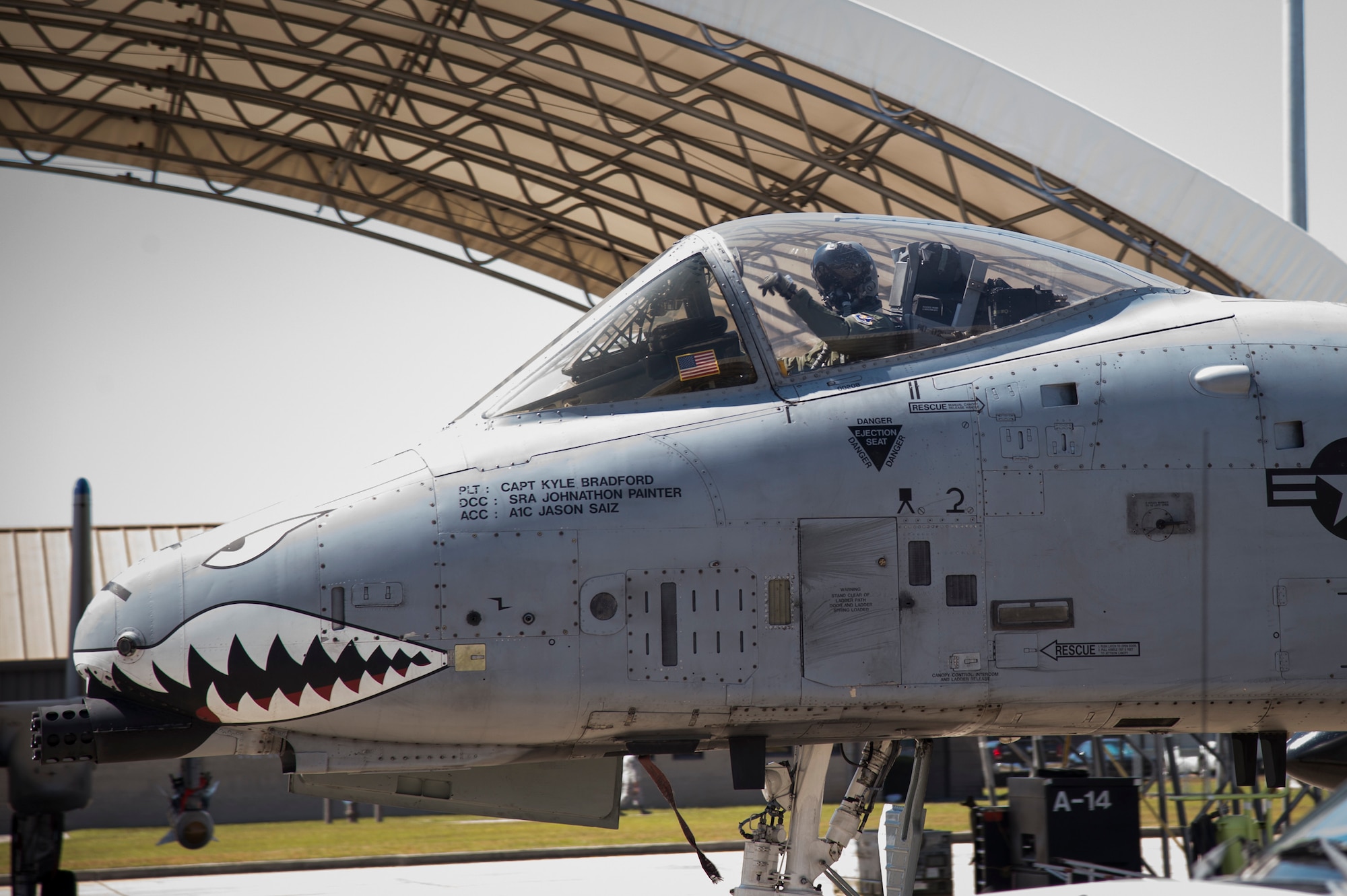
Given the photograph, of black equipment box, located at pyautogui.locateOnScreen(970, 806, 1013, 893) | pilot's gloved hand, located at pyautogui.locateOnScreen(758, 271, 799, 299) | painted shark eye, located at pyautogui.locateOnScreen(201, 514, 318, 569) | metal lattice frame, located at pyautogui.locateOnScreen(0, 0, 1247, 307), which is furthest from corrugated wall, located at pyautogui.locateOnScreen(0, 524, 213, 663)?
pilot's gloved hand, located at pyautogui.locateOnScreen(758, 271, 799, 299)

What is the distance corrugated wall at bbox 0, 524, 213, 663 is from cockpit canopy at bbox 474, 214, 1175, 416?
2137 centimetres

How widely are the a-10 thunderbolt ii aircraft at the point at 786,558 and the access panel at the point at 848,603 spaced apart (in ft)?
0.05

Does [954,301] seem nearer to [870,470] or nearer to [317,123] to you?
[870,470]

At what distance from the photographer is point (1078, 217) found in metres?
17.9

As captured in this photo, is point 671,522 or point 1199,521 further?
point 1199,521

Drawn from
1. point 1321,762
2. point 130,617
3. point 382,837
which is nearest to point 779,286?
point 130,617

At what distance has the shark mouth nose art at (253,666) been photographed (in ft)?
17.5

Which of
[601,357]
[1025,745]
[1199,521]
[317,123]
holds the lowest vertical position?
[1025,745]

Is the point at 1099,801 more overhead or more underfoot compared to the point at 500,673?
more underfoot

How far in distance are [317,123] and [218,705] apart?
21328 mm

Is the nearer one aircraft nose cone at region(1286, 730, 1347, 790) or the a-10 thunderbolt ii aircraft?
the a-10 thunderbolt ii aircraft

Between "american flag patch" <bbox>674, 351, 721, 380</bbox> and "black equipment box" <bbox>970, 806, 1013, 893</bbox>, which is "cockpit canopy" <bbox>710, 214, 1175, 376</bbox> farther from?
"black equipment box" <bbox>970, 806, 1013, 893</bbox>

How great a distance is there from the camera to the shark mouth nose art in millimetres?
5324

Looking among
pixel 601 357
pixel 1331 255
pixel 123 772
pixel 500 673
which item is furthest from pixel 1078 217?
pixel 123 772
